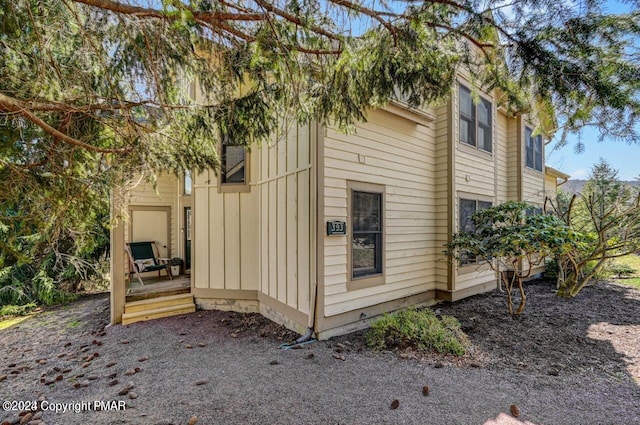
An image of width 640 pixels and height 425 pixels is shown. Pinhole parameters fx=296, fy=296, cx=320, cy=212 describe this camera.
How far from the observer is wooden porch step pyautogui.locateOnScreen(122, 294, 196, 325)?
5.70 meters

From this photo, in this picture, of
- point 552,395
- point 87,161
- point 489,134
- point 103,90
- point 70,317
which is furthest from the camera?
point 489,134

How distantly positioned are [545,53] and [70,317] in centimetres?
890

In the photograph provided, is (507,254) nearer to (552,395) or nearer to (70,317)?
(552,395)

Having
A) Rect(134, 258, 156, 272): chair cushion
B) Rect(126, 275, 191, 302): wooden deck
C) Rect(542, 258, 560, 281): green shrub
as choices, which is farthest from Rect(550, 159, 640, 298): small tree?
Rect(134, 258, 156, 272): chair cushion

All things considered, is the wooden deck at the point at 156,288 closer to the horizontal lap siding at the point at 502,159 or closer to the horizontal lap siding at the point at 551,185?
the horizontal lap siding at the point at 502,159

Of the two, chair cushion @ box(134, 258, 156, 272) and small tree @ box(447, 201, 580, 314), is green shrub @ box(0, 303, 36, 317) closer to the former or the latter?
chair cushion @ box(134, 258, 156, 272)

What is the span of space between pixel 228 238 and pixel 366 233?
2935mm

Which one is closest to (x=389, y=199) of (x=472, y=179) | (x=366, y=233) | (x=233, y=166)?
(x=366, y=233)

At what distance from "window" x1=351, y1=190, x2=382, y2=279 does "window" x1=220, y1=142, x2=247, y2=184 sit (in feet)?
8.57

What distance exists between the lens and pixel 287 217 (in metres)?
5.23

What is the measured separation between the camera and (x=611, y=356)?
4012 millimetres

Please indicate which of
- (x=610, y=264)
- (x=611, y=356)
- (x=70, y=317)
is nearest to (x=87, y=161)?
(x=70, y=317)

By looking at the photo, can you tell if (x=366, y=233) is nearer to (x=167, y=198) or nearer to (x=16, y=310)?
(x=167, y=198)

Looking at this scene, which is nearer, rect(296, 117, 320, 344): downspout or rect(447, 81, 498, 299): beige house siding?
rect(296, 117, 320, 344): downspout
